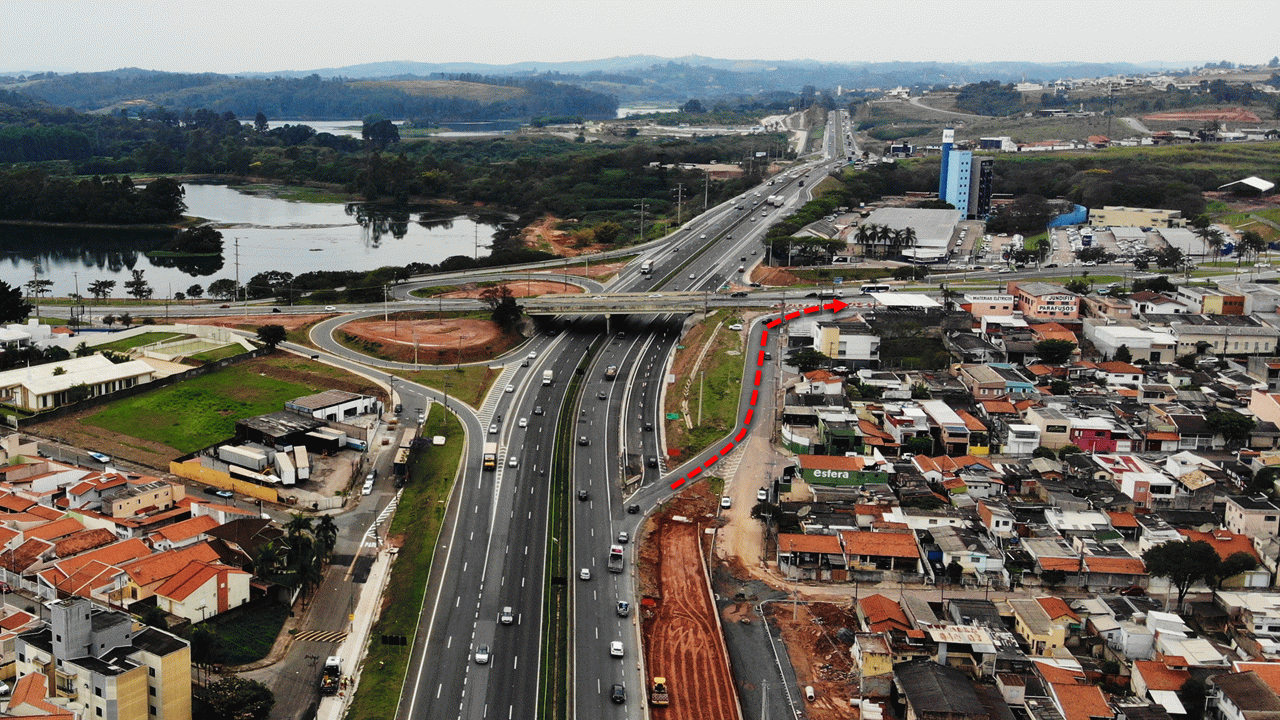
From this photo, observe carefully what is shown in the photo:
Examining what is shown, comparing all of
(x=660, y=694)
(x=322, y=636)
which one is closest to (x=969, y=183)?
(x=660, y=694)

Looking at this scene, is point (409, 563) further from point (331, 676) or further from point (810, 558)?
point (810, 558)

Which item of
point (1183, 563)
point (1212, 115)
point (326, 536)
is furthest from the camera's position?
point (1212, 115)

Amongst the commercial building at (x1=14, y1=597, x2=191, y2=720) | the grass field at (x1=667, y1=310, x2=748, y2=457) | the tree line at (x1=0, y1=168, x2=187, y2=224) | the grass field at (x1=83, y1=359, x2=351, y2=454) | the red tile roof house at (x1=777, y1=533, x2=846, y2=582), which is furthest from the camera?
the tree line at (x1=0, y1=168, x2=187, y2=224)

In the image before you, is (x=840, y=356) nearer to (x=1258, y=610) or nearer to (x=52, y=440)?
(x=1258, y=610)

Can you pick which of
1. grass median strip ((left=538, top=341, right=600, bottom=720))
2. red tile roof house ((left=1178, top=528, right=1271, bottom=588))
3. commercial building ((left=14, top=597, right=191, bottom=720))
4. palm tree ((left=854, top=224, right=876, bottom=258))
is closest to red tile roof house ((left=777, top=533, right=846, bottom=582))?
grass median strip ((left=538, top=341, right=600, bottom=720))

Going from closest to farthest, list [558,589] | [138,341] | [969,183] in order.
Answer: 1. [558,589]
2. [138,341]
3. [969,183]

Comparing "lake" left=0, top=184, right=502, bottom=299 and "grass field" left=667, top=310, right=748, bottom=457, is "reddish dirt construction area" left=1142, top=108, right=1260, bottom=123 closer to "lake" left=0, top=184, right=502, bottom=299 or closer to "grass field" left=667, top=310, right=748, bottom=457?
"lake" left=0, top=184, right=502, bottom=299

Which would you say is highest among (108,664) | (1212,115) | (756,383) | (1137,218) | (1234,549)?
(1212,115)
